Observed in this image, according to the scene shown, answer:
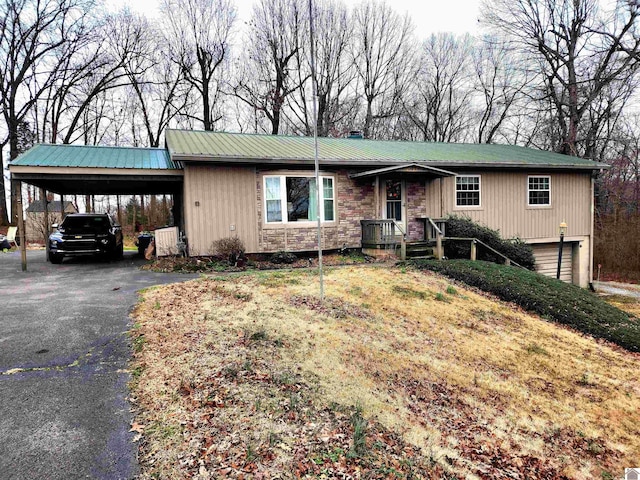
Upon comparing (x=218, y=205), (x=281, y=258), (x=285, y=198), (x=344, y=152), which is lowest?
(x=281, y=258)

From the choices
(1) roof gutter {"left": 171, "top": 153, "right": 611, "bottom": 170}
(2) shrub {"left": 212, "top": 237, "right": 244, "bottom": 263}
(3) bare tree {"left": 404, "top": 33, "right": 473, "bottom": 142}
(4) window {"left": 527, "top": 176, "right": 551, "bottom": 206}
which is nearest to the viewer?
(1) roof gutter {"left": 171, "top": 153, "right": 611, "bottom": 170}

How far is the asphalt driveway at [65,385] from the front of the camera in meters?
2.52

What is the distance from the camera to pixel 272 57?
25141mm

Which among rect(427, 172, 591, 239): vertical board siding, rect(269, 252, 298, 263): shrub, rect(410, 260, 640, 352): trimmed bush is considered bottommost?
rect(410, 260, 640, 352): trimmed bush

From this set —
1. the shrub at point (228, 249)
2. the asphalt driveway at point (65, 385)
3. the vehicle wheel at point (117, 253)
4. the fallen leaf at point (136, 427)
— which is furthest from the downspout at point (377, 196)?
the fallen leaf at point (136, 427)

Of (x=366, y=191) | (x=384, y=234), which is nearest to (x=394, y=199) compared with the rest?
(x=366, y=191)

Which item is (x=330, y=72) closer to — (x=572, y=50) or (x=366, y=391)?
(x=572, y=50)

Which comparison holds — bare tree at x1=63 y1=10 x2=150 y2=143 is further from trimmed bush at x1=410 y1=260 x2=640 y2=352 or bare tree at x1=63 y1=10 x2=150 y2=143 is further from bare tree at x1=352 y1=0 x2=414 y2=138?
trimmed bush at x1=410 y1=260 x2=640 y2=352

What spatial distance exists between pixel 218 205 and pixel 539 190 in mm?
12165

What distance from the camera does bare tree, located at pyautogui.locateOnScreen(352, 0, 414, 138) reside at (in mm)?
26359

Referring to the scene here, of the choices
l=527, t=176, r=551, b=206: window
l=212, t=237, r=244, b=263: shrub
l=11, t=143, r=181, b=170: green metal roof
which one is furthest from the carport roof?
l=527, t=176, r=551, b=206: window

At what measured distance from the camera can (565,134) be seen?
2277cm

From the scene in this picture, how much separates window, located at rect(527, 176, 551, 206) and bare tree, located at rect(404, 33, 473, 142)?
15.4 metres

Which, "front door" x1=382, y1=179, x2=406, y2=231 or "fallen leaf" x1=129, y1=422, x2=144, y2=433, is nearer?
"fallen leaf" x1=129, y1=422, x2=144, y2=433
